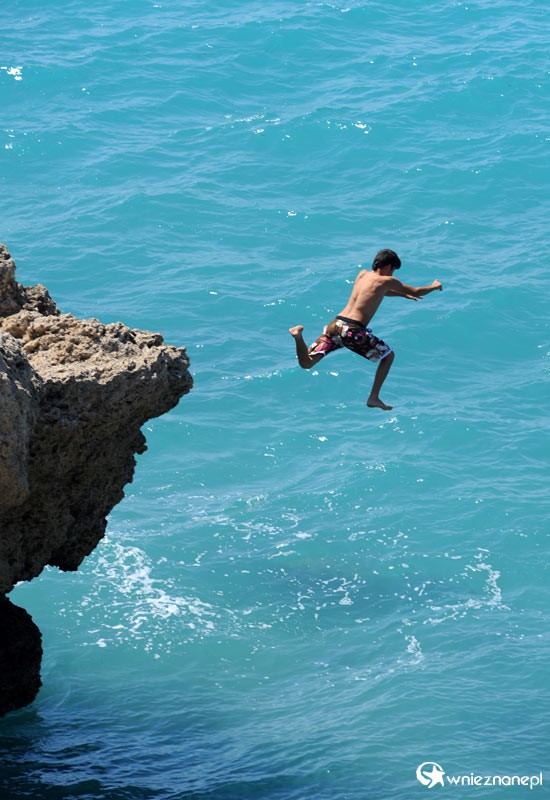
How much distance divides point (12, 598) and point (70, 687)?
84.6 inches

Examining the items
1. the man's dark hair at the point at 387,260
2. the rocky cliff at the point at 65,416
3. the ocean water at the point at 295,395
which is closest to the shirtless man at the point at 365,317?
the man's dark hair at the point at 387,260

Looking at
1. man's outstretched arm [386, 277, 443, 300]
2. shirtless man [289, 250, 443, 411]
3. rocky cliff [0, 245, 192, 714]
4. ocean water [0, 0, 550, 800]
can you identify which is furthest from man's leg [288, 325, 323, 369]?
ocean water [0, 0, 550, 800]

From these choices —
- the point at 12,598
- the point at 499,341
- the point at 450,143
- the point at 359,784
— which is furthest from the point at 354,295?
the point at 450,143

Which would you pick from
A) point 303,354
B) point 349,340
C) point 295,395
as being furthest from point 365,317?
point 295,395

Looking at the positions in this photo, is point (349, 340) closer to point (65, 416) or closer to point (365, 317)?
point (365, 317)

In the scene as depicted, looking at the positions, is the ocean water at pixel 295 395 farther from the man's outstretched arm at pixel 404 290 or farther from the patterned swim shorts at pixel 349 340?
the man's outstretched arm at pixel 404 290

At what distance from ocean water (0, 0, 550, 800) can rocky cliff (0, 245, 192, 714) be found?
341 cm

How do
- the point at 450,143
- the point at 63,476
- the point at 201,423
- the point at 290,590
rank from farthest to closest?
1. the point at 450,143
2. the point at 201,423
3. the point at 290,590
4. the point at 63,476

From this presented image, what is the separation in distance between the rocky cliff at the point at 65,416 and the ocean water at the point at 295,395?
3408 millimetres

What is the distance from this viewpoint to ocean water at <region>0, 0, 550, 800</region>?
648 inches

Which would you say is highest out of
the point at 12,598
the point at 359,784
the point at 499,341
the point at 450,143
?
the point at 450,143

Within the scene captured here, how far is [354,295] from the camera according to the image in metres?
14.5

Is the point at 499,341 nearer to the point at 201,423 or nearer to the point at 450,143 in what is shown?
the point at 201,423

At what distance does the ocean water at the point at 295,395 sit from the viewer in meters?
16.5
